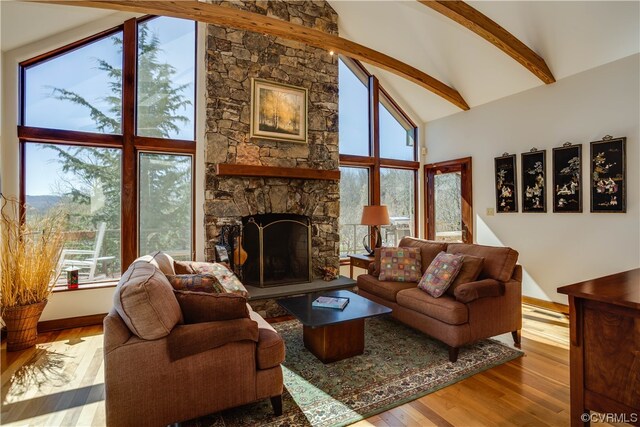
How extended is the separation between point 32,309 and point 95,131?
2.01m

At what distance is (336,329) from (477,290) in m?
1.25

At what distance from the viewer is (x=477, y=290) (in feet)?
8.84

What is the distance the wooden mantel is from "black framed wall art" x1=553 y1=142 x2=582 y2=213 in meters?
2.78

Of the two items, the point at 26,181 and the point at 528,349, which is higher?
the point at 26,181

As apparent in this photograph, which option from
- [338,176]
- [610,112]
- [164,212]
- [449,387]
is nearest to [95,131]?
[164,212]

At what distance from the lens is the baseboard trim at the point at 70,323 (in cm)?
342

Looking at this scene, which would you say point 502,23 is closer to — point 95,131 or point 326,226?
point 326,226

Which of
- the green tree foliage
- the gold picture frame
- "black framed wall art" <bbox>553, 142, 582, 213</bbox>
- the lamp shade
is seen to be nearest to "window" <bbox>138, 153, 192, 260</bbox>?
the green tree foliage

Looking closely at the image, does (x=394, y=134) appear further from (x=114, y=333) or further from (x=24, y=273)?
(x=24, y=273)

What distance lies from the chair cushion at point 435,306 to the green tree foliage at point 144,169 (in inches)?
112

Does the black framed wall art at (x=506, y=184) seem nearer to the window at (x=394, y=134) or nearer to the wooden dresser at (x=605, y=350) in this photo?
the window at (x=394, y=134)

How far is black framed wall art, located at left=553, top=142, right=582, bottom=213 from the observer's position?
375cm

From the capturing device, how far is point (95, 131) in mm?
3691

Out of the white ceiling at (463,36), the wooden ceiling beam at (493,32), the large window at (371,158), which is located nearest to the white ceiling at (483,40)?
the white ceiling at (463,36)
